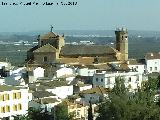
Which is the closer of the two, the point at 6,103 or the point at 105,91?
the point at 6,103

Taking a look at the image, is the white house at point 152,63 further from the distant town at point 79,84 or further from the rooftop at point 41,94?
the rooftop at point 41,94

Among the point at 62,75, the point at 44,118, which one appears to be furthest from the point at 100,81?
the point at 44,118

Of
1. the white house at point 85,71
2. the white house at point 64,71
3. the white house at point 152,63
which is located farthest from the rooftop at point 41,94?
the white house at point 152,63

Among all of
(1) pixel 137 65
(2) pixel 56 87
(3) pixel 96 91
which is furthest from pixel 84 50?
(3) pixel 96 91

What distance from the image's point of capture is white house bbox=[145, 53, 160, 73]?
88.2 meters

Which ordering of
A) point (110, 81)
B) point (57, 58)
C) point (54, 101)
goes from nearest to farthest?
point (54, 101) < point (110, 81) < point (57, 58)

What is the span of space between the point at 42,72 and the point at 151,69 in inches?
817

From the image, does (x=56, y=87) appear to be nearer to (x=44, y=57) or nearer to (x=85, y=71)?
(x=85, y=71)

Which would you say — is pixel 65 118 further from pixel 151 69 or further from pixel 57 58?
pixel 151 69

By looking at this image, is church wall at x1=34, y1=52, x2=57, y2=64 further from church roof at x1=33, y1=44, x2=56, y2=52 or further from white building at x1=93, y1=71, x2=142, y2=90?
white building at x1=93, y1=71, x2=142, y2=90

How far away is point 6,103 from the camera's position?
160ft

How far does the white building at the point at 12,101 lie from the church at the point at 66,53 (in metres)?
Answer: 32.0

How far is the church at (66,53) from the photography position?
3324 inches

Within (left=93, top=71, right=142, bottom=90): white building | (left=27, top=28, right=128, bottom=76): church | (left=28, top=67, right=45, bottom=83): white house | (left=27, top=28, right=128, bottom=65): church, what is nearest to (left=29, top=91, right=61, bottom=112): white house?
(left=93, top=71, right=142, bottom=90): white building
